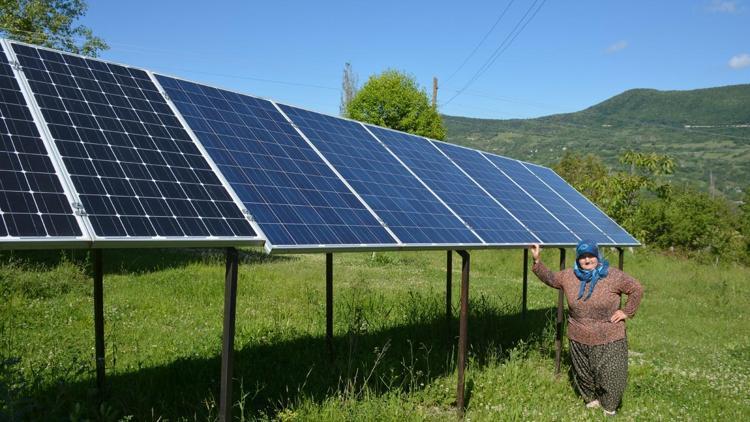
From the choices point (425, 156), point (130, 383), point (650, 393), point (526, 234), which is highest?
point (425, 156)

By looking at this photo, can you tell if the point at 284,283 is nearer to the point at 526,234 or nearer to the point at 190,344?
the point at 190,344

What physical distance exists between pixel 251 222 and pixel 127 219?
1007mm

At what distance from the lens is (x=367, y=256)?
25.6 meters

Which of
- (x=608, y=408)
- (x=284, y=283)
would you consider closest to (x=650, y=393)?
(x=608, y=408)

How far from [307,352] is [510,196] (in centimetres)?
436

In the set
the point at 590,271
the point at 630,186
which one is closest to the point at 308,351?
the point at 590,271

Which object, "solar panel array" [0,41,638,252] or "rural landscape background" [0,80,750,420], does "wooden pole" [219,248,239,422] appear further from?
"rural landscape background" [0,80,750,420]

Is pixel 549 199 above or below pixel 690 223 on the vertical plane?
above

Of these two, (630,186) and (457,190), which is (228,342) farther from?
(630,186)

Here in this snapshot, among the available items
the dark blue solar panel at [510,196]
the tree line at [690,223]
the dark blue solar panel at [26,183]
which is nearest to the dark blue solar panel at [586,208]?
the dark blue solar panel at [510,196]

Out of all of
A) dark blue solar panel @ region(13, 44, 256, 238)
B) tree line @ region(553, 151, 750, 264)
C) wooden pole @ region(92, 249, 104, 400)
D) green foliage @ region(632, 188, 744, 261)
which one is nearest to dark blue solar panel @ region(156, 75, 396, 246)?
dark blue solar panel @ region(13, 44, 256, 238)

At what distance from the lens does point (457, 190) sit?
926cm

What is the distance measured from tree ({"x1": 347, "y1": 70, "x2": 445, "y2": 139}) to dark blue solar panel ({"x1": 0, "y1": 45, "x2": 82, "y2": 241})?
34.8m

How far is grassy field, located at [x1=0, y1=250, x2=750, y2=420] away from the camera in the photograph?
644 cm
